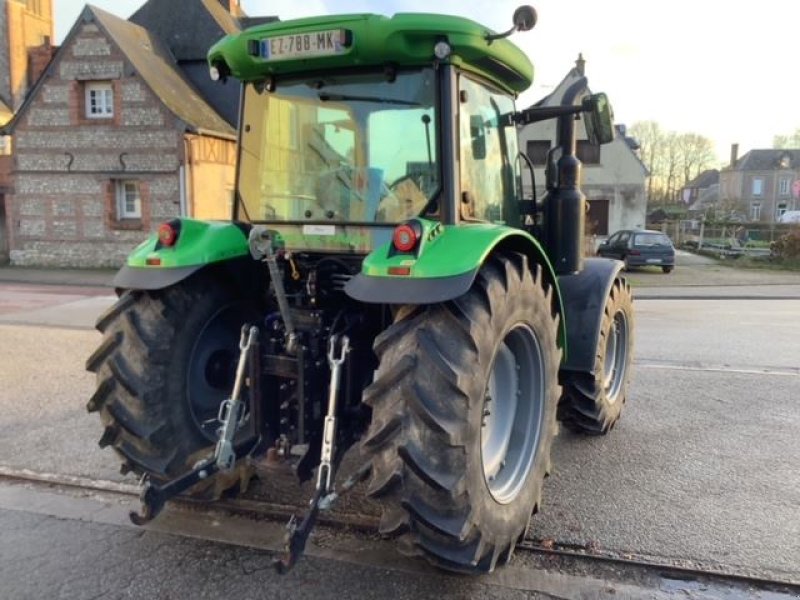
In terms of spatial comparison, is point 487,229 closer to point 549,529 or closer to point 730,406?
point 549,529

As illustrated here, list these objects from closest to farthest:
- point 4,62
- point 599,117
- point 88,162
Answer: point 599,117
point 88,162
point 4,62

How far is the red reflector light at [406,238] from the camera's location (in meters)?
2.94

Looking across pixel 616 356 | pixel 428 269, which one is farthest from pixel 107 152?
pixel 428 269

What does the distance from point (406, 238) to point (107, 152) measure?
22075mm

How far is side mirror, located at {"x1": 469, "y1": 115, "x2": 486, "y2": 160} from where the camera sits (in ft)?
12.2

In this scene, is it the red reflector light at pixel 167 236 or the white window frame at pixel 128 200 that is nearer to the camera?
the red reflector light at pixel 167 236

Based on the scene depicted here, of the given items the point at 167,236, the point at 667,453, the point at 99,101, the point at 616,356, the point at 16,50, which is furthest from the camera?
the point at 16,50

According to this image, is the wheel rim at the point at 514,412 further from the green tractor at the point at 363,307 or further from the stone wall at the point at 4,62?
the stone wall at the point at 4,62

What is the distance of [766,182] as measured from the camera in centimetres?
7788

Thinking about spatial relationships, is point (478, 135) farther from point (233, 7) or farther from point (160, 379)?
point (233, 7)

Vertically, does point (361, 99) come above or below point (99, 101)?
below

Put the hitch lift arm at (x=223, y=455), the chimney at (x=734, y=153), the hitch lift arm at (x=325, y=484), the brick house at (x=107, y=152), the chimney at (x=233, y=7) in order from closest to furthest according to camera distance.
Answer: the hitch lift arm at (x=325, y=484) < the hitch lift arm at (x=223, y=455) < the brick house at (x=107, y=152) < the chimney at (x=233, y=7) < the chimney at (x=734, y=153)

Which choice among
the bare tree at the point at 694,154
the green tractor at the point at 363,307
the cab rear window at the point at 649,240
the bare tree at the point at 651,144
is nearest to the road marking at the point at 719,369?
the green tractor at the point at 363,307

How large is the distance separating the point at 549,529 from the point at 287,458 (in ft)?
4.81
